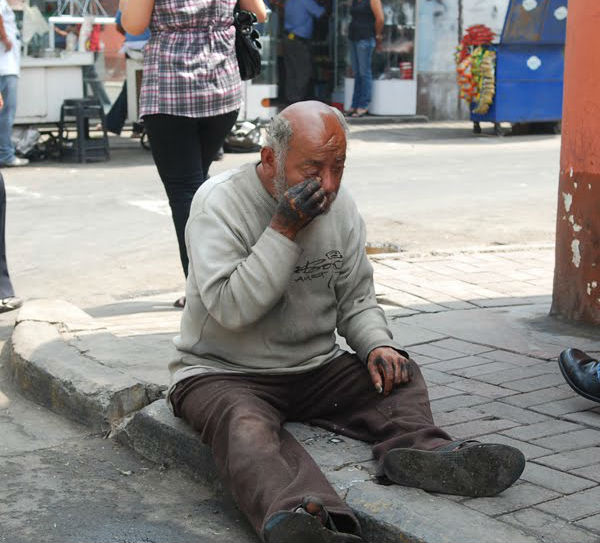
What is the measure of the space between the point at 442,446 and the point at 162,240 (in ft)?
15.2

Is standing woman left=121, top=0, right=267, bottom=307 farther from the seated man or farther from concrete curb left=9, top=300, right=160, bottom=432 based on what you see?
the seated man

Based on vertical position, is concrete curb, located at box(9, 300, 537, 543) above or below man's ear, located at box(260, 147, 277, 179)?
below

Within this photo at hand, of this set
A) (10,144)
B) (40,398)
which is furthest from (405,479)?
(10,144)

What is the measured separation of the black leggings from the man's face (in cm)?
196

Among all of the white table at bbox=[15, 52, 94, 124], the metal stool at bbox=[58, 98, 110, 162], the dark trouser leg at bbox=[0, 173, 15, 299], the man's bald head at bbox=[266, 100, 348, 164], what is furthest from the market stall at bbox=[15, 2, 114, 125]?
the man's bald head at bbox=[266, 100, 348, 164]

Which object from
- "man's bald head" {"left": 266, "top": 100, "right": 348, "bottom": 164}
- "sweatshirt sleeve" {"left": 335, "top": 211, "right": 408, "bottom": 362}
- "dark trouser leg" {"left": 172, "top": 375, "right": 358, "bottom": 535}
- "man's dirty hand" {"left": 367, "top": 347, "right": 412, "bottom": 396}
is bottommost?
"dark trouser leg" {"left": 172, "top": 375, "right": 358, "bottom": 535}

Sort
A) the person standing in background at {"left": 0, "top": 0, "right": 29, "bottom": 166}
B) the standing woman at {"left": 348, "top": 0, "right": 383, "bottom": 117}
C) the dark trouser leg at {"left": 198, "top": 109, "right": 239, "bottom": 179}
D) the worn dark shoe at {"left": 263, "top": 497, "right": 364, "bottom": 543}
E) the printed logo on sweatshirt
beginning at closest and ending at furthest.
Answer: the worn dark shoe at {"left": 263, "top": 497, "right": 364, "bottom": 543}
the printed logo on sweatshirt
the dark trouser leg at {"left": 198, "top": 109, "right": 239, "bottom": 179}
the person standing in background at {"left": 0, "top": 0, "right": 29, "bottom": 166}
the standing woman at {"left": 348, "top": 0, "right": 383, "bottom": 117}

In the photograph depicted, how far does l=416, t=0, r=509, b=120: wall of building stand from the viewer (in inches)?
622

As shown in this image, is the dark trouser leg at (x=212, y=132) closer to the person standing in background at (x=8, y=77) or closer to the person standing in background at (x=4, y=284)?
the person standing in background at (x=4, y=284)

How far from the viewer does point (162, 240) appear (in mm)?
7402

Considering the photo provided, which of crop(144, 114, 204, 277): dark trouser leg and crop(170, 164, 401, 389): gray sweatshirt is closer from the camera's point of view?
crop(170, 164, 401, 389): gray sweatshirt

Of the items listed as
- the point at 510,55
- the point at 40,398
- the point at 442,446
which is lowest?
the point at 40,398

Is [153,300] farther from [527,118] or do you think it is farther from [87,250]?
[527,118]

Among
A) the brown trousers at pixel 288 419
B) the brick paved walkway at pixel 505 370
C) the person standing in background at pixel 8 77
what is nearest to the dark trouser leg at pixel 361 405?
the brown trousers at pixel 288 419
